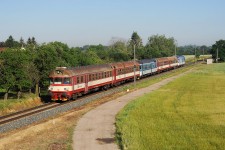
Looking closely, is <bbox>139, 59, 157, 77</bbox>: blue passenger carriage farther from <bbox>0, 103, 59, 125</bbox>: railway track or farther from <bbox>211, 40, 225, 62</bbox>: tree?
<bbox>211, 40, 225, 62</bbox>: tree

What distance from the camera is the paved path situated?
65.1 ft

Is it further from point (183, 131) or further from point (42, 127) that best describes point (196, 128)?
point (42, 127)

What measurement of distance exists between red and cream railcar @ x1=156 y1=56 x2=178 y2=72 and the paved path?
47.7m

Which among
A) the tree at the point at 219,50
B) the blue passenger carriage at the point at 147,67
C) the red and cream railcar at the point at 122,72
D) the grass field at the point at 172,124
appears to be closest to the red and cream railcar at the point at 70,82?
the grass field at the point at 172,124

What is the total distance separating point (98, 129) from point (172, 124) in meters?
5.41

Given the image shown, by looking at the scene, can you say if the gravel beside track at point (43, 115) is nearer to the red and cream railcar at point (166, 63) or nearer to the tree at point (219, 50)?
the red and cream railcar at point (166, 63)

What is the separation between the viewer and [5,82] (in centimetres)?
3869

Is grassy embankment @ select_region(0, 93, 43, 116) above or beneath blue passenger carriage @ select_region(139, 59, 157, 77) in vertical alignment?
beneath

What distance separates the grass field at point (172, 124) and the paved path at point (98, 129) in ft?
2.11

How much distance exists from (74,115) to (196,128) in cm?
1028

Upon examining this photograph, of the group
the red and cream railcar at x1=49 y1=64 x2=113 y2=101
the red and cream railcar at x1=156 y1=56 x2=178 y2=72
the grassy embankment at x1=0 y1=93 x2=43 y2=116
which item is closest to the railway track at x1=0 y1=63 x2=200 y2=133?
the red and cream railcar at x1=49 y1=64 x2=113 y2=101

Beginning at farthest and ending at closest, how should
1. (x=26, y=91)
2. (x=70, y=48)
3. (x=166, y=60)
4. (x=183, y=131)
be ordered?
(x=166, y=60), (x=70, y=48), (x=26, y=91), (x=183, y=131)

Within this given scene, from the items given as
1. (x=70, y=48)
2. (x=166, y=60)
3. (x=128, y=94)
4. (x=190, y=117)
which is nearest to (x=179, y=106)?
(x=190, y=117)

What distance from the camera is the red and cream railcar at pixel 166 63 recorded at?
82238 mm
